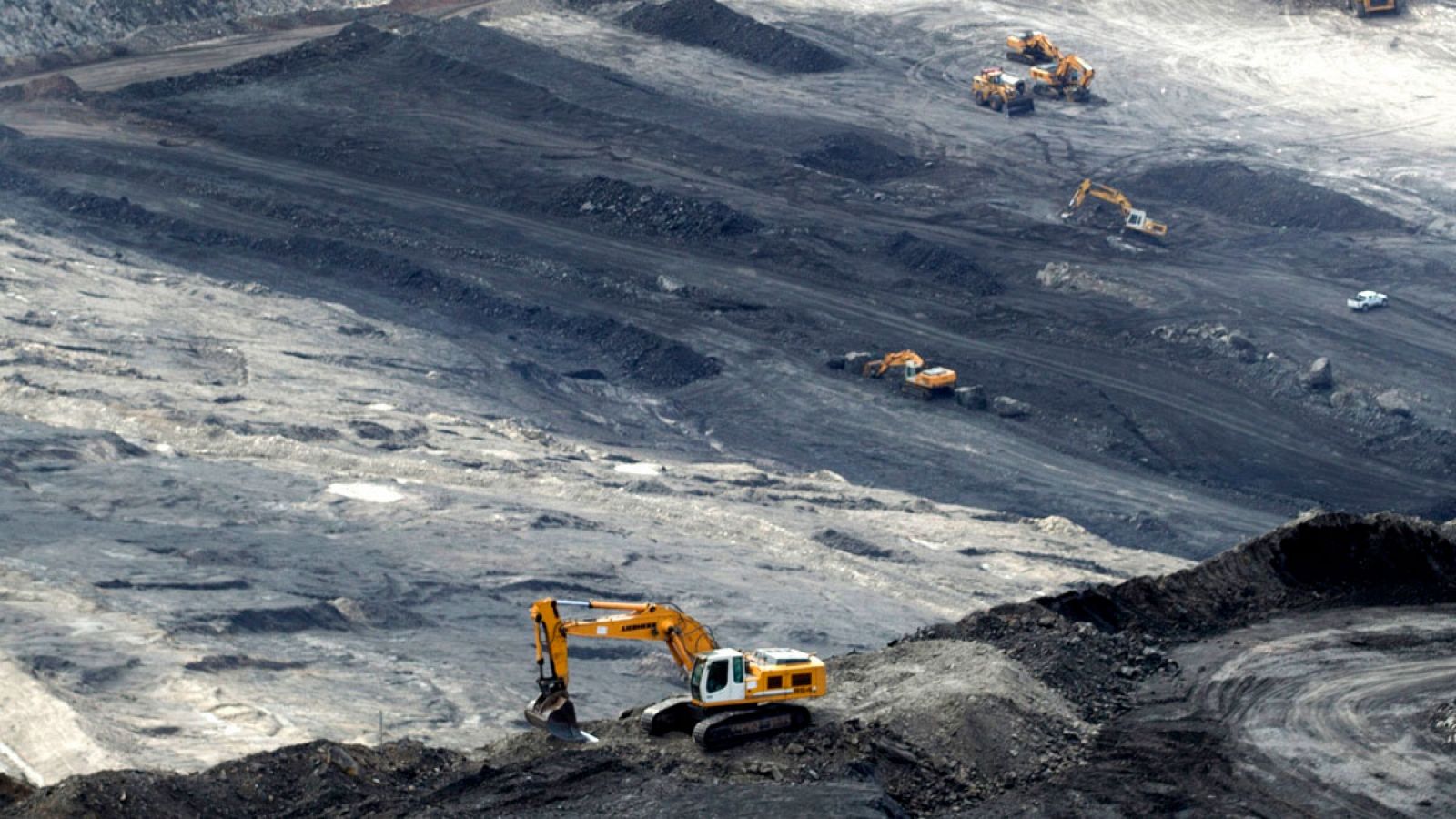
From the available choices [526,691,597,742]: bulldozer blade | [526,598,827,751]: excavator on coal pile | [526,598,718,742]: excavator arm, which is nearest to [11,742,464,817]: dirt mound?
[526,691,597,742]: bulldozer blade

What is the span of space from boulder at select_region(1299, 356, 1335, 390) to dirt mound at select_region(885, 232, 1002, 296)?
807 cm

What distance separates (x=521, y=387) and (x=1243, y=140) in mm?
28023

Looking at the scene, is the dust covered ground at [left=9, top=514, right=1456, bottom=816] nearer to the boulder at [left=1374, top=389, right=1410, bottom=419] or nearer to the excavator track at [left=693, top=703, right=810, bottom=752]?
the excavator track at [left=693, top=703, right=810, bottom=752]

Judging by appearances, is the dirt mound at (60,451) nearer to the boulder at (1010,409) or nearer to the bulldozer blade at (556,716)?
the bulldozer blade at (556,716)

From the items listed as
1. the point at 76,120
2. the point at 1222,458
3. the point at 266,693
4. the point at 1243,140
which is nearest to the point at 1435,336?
the point at 1222,458

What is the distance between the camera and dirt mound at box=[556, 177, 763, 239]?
46656mm

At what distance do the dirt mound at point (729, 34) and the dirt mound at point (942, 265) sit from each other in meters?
14.5

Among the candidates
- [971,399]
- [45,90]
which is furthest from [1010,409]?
[45,90]

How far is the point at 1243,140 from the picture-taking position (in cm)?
5544

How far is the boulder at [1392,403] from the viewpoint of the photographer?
39188mm

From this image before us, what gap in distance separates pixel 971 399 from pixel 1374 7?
112 feet

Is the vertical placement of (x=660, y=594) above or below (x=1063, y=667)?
below

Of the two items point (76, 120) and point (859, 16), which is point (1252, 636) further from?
point (859, 16)

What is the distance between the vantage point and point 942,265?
45625 millimetres
